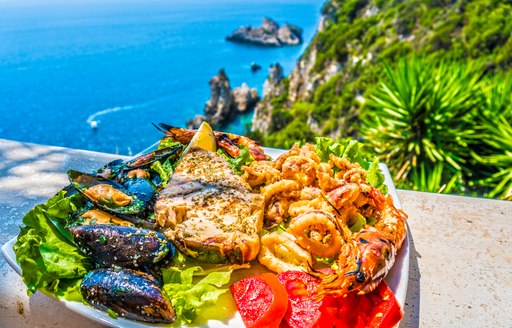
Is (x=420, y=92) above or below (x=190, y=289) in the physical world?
below

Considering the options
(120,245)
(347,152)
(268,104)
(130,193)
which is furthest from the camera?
(268,104)

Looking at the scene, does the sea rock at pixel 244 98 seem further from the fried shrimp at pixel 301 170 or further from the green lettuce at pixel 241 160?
the fried shrimp at pixel 301 170

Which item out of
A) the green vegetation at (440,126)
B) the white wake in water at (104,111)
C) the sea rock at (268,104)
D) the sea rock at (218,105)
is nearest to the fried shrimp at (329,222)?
the green vegetation at (440,126)

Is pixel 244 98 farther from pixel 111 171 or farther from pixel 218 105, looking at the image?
pixel 111 171

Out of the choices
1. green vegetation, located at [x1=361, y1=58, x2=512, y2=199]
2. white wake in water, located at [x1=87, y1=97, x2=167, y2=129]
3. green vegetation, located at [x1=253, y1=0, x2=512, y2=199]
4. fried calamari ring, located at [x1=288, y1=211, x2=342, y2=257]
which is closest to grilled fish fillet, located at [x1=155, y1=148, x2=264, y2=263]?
fried calamari ring, located at [x1=288, y1=211, x2=342, y2=257]

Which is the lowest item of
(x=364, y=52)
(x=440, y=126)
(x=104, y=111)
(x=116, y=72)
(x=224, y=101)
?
(x=104, y=111)

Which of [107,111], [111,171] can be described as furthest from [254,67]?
[111,171]

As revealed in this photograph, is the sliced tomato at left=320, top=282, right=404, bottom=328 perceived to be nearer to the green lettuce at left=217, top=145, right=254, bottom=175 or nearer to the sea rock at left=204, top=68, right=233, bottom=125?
the green lettuce at left=217, top=145, right=254, bottom=175

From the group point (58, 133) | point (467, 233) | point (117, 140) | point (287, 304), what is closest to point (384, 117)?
point (467, 233)
